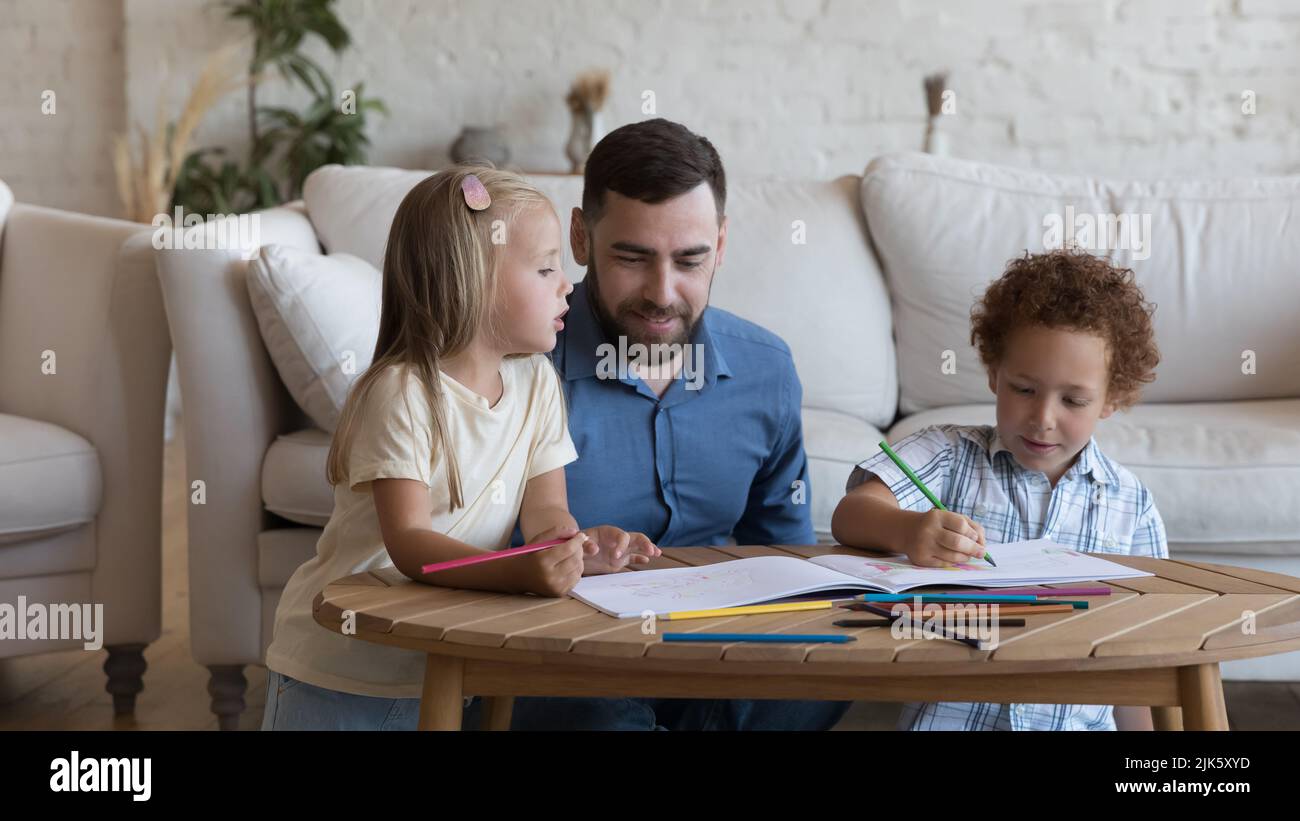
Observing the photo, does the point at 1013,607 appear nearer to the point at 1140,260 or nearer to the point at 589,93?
the point at 1140,260

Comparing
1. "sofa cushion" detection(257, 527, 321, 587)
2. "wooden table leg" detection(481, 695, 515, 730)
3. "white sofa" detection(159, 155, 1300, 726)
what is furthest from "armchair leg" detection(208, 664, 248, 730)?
"wooden table leg" detection(481, 695, 515, 730)

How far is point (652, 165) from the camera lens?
1.42 metres

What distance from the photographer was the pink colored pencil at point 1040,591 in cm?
101

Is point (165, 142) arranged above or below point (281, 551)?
above

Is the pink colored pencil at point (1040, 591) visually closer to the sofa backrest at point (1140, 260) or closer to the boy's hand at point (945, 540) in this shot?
the boy's hand at point (945, 540)

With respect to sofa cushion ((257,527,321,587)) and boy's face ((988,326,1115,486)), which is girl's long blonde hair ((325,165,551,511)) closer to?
boy's face ((988,326,1115,486))

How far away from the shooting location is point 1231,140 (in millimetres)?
4312

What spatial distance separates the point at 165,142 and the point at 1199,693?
14.9ft

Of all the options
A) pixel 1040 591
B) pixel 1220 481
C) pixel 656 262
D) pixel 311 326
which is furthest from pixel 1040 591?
pixel 311 326

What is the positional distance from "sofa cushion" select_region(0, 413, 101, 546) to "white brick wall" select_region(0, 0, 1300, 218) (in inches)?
110

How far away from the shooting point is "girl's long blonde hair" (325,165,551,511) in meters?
1.21

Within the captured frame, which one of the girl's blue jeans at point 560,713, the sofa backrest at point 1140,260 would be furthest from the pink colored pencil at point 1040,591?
the sofa backrest at point 1140,260

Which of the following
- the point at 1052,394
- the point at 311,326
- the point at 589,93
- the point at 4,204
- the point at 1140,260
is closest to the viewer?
the point at 1052,394
